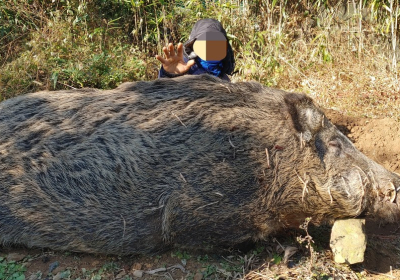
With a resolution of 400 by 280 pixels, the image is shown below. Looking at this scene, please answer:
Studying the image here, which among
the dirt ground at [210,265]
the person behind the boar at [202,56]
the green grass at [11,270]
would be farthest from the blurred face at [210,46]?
the green grass at [11,270]

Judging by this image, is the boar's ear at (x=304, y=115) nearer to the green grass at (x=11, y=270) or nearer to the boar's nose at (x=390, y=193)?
the boar's nose at (x=390, y=193)

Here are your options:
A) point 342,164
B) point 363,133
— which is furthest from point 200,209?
point 363,133

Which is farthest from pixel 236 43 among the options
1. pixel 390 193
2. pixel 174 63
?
pixel 390 193

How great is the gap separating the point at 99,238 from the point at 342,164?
1.79 metres

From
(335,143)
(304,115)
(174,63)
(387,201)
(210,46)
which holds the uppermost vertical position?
(210,46)

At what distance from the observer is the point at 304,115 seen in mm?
2789

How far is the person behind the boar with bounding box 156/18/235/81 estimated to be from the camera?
3781 millimetres

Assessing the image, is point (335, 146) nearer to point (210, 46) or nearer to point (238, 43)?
point (210, 46)

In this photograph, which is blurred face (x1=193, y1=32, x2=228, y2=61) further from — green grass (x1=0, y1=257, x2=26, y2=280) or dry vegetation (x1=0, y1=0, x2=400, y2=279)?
green grass (x1=0, y1=257, x2=26, y2=280)

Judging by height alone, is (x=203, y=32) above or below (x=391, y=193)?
above

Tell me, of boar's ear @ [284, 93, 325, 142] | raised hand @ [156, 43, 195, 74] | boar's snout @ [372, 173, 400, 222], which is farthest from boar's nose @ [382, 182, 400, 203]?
raised hand @ [156, 43, 195, 74]

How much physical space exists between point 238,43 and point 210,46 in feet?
7.82

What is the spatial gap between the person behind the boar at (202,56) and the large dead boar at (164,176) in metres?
1.11

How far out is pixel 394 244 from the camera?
2969mm
